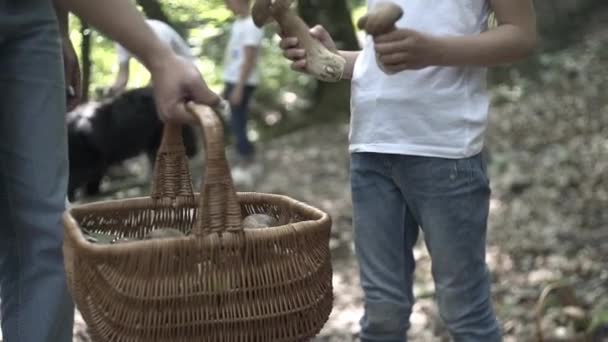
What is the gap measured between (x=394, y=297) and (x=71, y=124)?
135 inches

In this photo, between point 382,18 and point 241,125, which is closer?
point 382,18

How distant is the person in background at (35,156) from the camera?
1749 millimetres

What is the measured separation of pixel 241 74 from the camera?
5891mm

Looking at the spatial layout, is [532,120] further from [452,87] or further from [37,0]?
[37,0]

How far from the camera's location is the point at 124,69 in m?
4.29

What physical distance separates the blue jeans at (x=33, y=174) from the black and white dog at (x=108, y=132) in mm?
3263

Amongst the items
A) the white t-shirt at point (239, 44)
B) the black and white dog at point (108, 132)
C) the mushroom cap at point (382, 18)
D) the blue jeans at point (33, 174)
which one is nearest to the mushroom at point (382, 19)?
the mushroom cap at point (382, 18)

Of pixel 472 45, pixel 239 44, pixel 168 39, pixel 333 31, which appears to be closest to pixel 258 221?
pixel 472 45

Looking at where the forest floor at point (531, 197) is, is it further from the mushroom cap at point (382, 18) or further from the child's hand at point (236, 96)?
the mushroom cap at point (382, 18)

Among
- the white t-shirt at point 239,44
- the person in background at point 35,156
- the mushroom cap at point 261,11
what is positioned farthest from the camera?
the white t-shirt at point 239,44

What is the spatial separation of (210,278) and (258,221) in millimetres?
278

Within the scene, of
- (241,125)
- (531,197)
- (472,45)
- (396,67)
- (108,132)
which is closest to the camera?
(396,67)

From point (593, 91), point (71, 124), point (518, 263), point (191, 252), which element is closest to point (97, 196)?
point (71, 124)

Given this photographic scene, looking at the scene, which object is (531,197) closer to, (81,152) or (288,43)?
(81,152)
